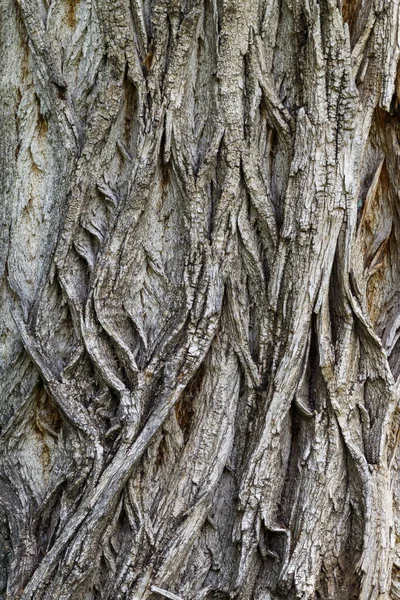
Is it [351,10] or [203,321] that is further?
[351,10]

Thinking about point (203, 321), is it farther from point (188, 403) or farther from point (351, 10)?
point (351, 10)

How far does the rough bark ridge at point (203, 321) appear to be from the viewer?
8.06 feet

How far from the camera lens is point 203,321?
8.18 feet

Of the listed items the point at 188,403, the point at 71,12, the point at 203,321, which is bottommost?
the point at 188,403

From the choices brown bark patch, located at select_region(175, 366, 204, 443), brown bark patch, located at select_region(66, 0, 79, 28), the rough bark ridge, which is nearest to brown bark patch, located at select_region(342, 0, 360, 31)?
the rough bark ridge

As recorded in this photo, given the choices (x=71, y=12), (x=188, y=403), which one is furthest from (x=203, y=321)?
(x=71, y=12)

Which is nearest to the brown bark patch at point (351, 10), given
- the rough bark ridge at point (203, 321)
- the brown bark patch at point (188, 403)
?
the rough bark ridge at point (203, 321)

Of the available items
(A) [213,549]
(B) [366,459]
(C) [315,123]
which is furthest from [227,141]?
(A) [213,549]

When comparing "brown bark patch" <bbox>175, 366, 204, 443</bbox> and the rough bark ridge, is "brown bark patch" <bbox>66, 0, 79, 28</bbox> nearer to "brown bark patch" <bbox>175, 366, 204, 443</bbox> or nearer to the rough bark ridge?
the rough bark ridge

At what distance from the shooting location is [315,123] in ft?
8.29

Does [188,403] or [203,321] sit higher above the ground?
[203,321]

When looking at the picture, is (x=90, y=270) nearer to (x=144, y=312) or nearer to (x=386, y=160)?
(x=144, y=312)

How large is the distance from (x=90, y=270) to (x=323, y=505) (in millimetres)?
1209

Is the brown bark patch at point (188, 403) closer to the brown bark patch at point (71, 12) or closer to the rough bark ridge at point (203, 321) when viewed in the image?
the rough bark ridge at point (203, 321)
